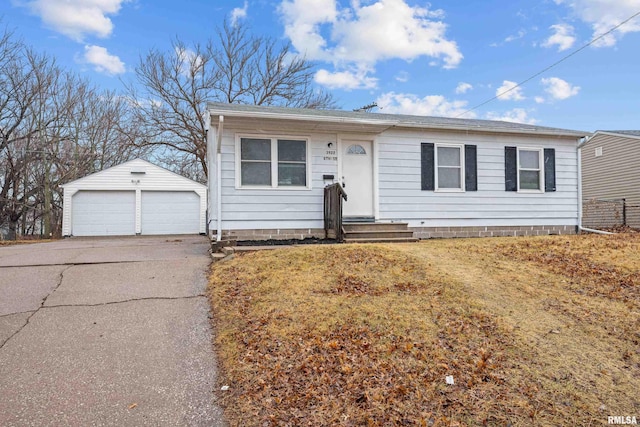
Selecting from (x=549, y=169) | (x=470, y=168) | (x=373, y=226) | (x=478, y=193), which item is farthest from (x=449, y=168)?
(x=549, y=169)

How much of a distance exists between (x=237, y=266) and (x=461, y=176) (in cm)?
623

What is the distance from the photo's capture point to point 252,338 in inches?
134

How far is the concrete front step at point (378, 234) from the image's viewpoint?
7.74 metres

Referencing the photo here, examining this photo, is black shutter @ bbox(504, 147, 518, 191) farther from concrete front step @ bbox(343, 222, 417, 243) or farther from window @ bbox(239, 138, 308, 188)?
window @ bbox(239, 138, 308, 188)

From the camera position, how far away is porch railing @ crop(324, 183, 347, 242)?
24.4ft

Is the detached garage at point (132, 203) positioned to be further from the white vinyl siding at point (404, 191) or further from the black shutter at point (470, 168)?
the black shutter at point (470, 168)

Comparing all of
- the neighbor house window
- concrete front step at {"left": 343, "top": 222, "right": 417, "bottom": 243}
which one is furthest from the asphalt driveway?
the neighbor house window

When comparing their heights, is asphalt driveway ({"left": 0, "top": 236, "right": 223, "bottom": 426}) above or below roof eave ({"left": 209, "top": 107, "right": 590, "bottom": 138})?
below

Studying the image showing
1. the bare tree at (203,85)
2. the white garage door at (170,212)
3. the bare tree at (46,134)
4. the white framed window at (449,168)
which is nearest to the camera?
the white framed window at (449,168)

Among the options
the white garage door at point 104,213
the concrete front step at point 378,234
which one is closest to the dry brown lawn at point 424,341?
the concrete front step at point 378,234

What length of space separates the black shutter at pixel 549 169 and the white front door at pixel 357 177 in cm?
486

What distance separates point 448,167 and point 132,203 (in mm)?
12115

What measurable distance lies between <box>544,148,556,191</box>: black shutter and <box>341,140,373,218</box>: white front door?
191 inches

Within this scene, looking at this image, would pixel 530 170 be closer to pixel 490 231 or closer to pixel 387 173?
pixel 490 231
